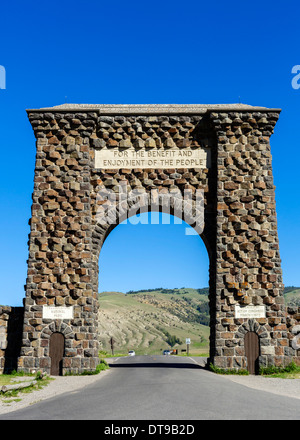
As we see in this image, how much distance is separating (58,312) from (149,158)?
22.4 feet

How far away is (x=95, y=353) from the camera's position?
59.3 ft

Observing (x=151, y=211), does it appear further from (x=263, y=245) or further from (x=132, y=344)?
(x=132, y=344)

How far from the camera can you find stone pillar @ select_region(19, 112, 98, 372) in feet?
58.9

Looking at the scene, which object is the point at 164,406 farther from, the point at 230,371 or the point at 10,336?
the point at 10,336

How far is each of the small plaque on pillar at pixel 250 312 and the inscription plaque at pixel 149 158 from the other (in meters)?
5.68

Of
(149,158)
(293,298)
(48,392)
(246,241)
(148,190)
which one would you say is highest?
(293,298)

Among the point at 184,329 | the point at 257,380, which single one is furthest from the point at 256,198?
the point at 184,329

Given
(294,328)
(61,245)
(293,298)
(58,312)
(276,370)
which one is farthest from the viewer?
(293,298)

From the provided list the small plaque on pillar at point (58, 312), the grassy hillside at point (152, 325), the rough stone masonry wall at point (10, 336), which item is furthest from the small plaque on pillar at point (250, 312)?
the grassy hillside at point (152, 325)

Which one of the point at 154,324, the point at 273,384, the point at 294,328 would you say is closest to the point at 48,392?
the point at 273,384

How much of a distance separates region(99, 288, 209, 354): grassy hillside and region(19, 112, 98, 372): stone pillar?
48268 millimetres

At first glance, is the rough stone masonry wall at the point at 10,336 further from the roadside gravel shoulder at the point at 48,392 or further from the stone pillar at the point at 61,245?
the roadside gravel shoulder at the point at 48,392

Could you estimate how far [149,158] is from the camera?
64.4 ft

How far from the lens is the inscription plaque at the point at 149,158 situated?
1961cm
